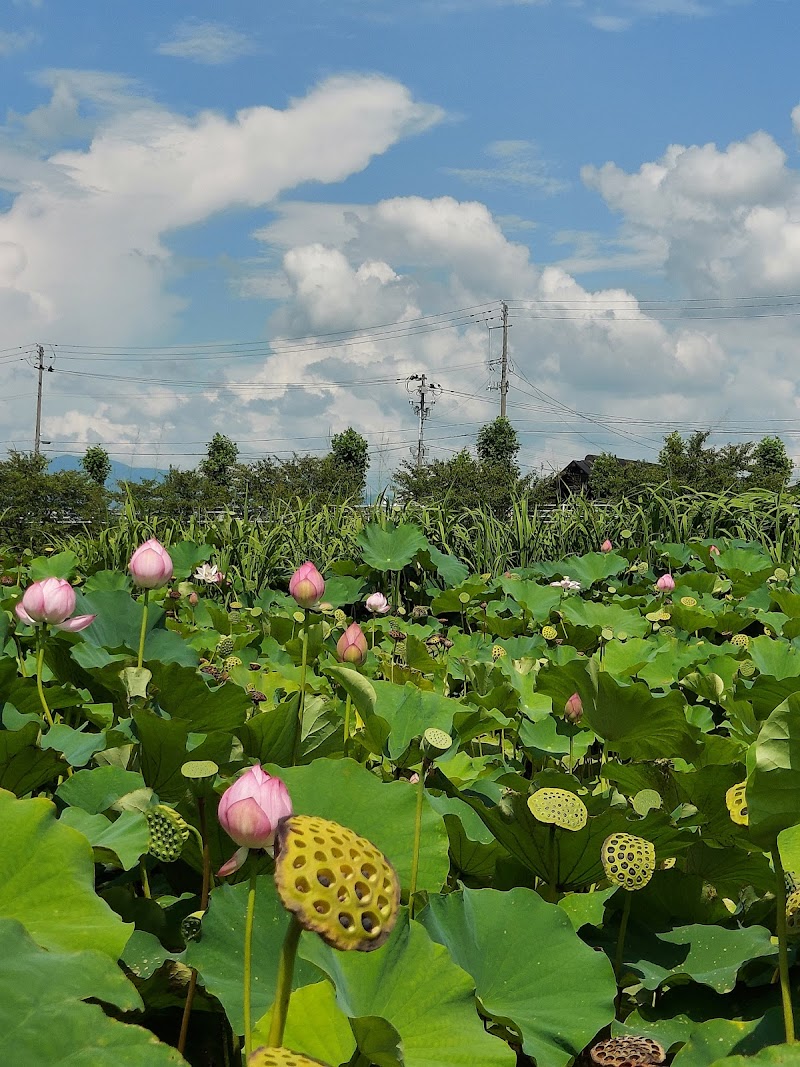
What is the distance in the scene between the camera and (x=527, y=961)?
72cm

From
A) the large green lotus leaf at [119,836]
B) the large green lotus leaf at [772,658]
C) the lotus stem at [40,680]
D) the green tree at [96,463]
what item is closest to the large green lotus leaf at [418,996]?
the large green lotus leaf at [119,836]

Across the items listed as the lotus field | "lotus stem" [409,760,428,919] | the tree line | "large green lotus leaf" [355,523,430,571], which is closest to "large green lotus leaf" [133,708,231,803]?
the lotus field

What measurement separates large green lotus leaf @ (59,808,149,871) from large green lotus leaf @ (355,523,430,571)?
319cm

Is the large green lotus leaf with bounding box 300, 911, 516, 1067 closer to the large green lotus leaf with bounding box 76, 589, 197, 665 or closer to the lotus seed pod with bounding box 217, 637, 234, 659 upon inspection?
the large green lotus leaf with bounding box 76, 589, 197, 665

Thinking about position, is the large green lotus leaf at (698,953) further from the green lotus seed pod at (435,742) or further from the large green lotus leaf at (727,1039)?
the green lotus seed pod at (435,742)

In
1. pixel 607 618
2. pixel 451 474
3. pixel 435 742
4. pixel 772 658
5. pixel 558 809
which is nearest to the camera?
pixel 558 809

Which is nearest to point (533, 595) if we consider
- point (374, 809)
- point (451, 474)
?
point (374, 809)

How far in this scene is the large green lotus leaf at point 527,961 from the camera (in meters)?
0.69

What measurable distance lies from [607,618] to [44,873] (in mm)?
2329

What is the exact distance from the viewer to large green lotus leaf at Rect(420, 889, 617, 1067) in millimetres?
686

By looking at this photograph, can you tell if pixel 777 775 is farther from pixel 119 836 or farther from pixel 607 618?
pixel 607 618

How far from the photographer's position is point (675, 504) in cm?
472

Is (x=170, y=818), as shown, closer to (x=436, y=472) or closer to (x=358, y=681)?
(x=358, y=681)

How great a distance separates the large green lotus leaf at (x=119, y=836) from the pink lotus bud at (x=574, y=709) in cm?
75
